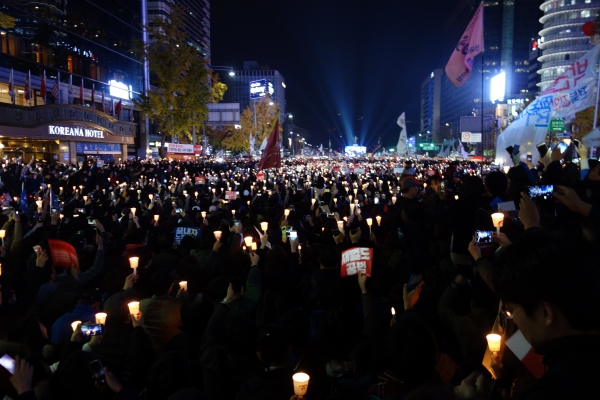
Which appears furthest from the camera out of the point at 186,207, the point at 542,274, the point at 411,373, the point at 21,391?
the point at 186,207

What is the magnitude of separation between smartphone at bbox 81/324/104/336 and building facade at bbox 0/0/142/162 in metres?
28.9

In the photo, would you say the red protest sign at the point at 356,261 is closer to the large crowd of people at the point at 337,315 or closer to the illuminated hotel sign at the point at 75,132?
the large crowd of people at the point at 337,315

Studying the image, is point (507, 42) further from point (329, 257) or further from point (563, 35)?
point (329, 257)

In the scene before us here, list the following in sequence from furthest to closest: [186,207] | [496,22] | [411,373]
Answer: [496,22]
[186,207]
[411,373]

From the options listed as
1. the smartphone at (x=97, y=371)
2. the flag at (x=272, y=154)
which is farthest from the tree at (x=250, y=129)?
the smartphone at (x=97, y=371)

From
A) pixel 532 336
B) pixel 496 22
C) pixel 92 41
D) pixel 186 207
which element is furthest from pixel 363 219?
pixel 496 22

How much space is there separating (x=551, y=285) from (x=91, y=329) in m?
3.30

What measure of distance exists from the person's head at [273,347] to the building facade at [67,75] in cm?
Answer: 2996

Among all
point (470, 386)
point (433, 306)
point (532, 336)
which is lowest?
point (433, 306)

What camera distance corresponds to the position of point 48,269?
5.89m

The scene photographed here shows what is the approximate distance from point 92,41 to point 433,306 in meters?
52.2

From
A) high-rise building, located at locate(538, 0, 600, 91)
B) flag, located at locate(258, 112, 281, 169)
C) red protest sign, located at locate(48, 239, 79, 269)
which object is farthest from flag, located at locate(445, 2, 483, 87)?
high-rise building, located at locate(538, 0, 600, 91)

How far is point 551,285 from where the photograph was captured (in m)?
1.49

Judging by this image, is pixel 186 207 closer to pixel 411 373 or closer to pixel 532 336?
pixel 411 373
